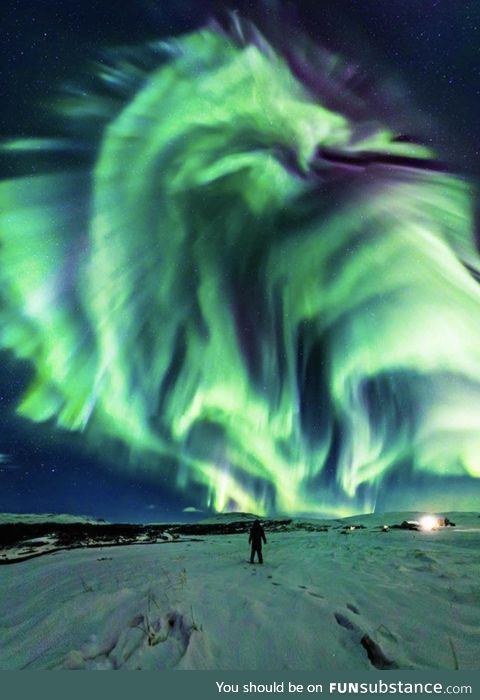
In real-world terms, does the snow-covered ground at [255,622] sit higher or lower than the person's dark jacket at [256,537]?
lower

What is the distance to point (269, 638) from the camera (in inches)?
246

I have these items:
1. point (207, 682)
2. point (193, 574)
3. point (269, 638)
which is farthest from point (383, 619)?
point (193, 574)

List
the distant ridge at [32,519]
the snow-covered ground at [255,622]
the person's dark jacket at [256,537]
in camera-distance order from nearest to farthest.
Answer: the snow-covered ground at [255,622] < the person's dark jacket at [256,537] < the distant ridge at [32,519]

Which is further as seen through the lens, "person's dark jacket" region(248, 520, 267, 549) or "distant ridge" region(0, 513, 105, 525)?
"distant ridge" region(0, 513, 105, 525)

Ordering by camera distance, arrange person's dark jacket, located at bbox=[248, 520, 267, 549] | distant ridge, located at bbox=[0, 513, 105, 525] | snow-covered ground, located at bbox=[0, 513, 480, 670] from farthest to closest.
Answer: distant ridge, located at bbox=[0, 513, 105, 525] < person's dark jacket, located at bbox=[248, 520, 267, 549] < snow-covered ground, located at bbox=[0, 513, 480, 670]

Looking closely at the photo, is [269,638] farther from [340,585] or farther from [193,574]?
[193,574]

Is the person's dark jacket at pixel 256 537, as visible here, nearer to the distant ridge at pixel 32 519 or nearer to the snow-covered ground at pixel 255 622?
the snow-covered ground at pixel 255 622

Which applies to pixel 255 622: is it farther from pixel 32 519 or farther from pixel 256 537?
pixel 32 519

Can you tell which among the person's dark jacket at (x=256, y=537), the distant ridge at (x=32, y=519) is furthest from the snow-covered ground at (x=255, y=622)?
the distant ridge at (x=32, y=519)

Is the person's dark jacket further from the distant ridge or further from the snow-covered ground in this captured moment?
the distant ridge

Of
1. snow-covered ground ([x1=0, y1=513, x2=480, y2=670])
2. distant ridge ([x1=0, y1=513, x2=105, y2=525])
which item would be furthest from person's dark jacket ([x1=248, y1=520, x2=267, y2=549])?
distant ridge ([x1=0, y1=513, x2=105, y2=525])

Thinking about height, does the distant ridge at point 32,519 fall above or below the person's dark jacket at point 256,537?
below

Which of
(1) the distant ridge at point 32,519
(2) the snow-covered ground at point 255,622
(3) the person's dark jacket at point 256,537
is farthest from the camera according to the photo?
(1) the distant ridge at point 32,519

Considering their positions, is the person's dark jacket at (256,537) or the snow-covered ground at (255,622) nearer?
the snow-covered ground at (255,622)
